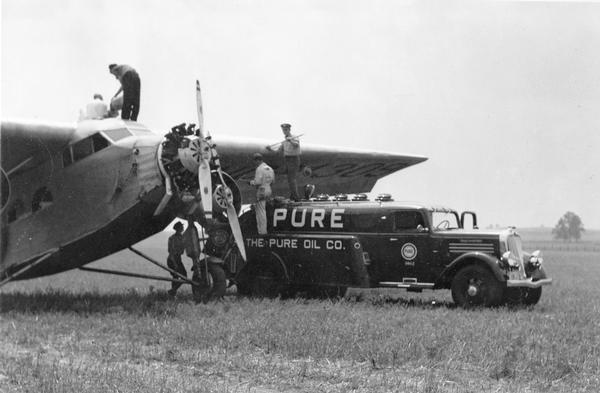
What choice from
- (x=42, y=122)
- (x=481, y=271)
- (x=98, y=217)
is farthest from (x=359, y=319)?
(x=42, y=122)

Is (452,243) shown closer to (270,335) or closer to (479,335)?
(479,335)

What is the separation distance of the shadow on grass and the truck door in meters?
3.70

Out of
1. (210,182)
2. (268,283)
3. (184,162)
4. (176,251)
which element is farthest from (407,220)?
(176,251)

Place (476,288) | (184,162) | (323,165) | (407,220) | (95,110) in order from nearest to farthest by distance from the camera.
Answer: (184,162) → (476,288) → (407,220) → (95,110) → (323,165)

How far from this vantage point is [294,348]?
7.78 metres

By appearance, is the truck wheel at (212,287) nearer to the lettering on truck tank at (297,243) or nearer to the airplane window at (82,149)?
the lettering on truck tank at (297,243)

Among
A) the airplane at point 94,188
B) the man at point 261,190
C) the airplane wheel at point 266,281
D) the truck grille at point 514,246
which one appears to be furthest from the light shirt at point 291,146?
the truck grille at point 514,246

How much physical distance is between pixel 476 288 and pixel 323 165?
19.0 ft

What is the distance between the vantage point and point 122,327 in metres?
9.52

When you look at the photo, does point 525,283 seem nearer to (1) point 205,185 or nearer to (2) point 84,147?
(1) point 205,185

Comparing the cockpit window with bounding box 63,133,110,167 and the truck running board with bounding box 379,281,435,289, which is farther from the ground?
the cockpit window with bounding box 63,133,110,167

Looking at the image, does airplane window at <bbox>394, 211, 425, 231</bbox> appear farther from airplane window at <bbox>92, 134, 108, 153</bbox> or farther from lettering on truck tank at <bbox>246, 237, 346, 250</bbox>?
airplane window at <bbox>92, 134, 108, 153</bbox>

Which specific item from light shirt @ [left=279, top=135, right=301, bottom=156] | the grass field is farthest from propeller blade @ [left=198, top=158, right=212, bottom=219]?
light shirt @ [left=279, top=135, right=301, bottom=156]

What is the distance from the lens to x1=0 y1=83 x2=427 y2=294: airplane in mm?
11477
